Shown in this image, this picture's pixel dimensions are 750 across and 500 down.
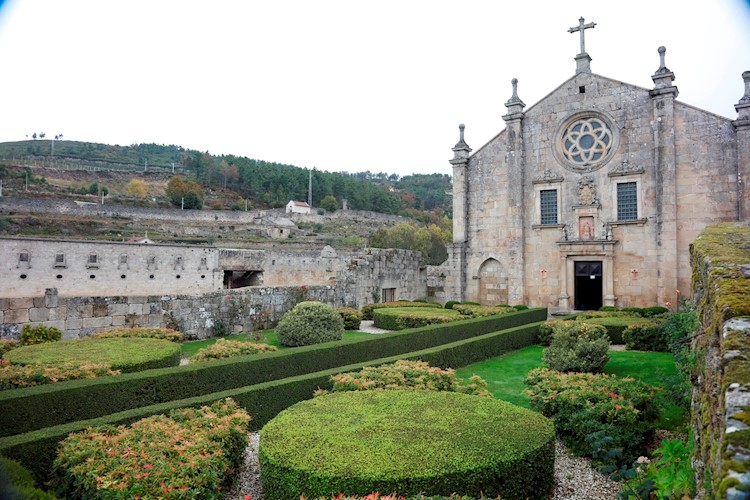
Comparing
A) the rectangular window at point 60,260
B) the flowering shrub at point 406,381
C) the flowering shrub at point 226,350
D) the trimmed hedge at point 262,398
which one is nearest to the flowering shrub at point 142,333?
the flowering shrub at point 226,350

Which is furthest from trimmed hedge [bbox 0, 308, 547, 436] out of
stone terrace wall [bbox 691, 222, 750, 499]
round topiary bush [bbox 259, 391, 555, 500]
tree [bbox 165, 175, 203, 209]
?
tree [bbox 165, 175, 203, 209]

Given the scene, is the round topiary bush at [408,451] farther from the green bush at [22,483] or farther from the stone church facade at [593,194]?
the stone church facade at [593,194]

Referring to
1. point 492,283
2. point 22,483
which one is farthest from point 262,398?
point 492,283

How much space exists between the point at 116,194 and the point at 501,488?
83.5 m

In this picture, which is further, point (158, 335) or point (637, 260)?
point (637, 260)

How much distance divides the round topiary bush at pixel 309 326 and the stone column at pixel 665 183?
13.8m

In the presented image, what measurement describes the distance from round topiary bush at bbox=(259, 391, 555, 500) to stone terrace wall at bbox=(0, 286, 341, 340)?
8.46 meters

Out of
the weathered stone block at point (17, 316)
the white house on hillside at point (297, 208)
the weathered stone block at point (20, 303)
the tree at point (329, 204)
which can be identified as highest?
the tree at point (329, 204)

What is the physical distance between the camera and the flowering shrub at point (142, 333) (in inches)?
461

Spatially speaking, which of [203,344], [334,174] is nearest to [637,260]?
[203,344]

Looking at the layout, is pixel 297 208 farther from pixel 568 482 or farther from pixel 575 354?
pixel 568 482

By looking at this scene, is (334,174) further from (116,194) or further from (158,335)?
(158,335)

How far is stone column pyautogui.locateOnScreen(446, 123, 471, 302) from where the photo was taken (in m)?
24.3

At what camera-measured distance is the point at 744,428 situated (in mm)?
1847
